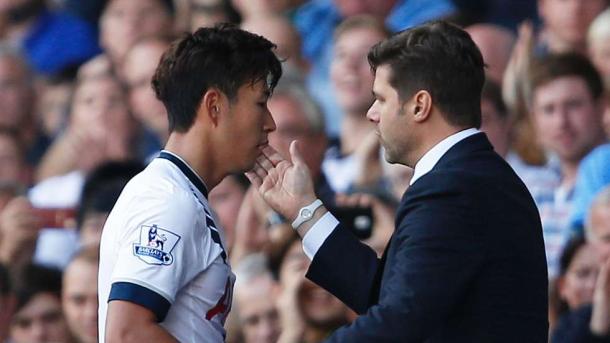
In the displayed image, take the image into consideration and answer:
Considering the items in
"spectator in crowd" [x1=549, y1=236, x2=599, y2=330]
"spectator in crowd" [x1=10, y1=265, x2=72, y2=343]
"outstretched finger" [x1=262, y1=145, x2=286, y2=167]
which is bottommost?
"spectator in crowd" [x1=10, y1=265, x2=72, y2=343]

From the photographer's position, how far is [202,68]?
3.80 metres

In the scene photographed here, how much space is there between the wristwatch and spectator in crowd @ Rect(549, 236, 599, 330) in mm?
2432

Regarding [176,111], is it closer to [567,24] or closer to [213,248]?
[213,248]

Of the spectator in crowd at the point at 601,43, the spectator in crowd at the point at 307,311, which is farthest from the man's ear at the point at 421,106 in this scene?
the spectator in crowd at the point at 601,43

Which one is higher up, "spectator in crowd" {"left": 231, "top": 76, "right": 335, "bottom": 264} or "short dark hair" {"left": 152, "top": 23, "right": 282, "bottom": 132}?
"short dark hair" {"left": 152, "top": 23, "right": 282, "bottom": 132}

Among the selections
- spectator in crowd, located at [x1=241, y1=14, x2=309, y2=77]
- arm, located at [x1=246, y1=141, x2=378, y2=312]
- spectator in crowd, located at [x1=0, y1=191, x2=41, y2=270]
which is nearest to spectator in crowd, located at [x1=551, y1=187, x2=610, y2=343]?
spectator in crowd, located at [x1=241, y1=14, x2=309, y2=77]

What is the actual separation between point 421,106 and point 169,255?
29.5 inches

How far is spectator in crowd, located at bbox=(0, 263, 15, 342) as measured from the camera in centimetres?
716

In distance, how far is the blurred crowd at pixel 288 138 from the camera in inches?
249

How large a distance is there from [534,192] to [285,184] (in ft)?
A: 8.88

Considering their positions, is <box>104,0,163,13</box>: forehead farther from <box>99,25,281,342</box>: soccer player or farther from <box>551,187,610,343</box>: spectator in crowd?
<box>99,25,281,342</box>: soccer player

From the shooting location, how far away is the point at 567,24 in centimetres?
680

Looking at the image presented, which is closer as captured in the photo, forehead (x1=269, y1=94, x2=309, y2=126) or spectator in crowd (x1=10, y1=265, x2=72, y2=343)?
forehead (x1=269, y1=94, x2=309, y2=126)

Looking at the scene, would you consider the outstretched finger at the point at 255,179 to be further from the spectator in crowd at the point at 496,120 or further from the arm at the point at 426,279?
the spectator in crowd at the point at 496,120
